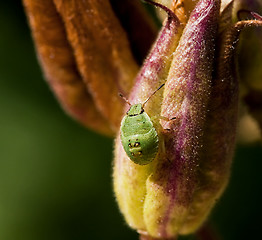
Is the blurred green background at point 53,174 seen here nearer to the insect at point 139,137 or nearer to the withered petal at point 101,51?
the withered petal at point 101,51

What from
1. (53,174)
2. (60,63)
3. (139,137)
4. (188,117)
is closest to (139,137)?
(139,137)

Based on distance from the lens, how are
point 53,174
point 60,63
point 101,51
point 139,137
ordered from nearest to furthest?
point 139,137
point 101,51
point 60,63
point 53,174

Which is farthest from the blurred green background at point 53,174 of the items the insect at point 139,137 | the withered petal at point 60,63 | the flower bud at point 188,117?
the insect at point 139,137

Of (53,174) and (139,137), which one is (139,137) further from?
(53,174)

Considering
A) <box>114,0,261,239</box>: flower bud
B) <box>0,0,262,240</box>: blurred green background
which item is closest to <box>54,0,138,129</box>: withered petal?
<box>114,0,261,239</box>: flower bud

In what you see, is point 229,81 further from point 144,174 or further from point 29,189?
point 29,189

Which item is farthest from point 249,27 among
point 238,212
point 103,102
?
point 238,212
